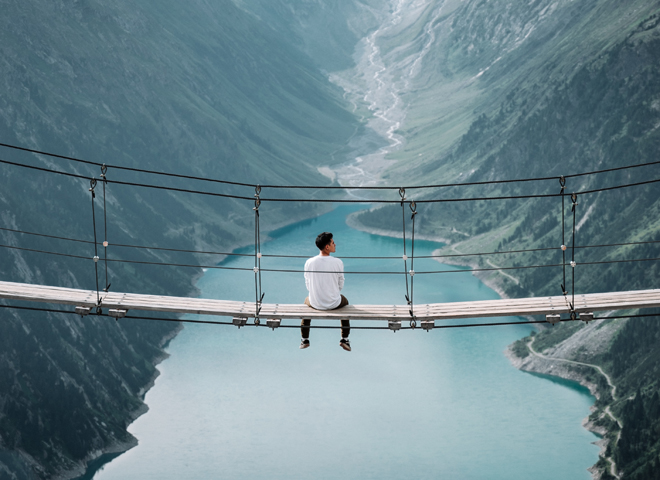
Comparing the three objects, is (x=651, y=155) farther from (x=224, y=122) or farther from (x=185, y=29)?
(x=185, y=29)

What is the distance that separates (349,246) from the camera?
114688mm

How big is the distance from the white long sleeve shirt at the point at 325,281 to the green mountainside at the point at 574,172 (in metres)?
46.0

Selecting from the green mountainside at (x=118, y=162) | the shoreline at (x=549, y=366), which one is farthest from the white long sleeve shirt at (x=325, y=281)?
the shoreline at (x=549, y=366)

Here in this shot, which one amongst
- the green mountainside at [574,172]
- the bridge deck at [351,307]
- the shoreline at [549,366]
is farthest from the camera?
the green mountainside at [574,172]

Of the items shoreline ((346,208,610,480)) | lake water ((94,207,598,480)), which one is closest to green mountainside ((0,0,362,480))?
lake water ((94,207,598,480))

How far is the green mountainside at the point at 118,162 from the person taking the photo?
2511 inches

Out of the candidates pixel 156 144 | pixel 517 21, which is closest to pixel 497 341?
pixel 156 144

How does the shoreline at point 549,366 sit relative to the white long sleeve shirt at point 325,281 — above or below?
below

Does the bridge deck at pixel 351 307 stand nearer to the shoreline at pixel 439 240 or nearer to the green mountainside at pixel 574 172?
the green mountainside at pixel 574 172

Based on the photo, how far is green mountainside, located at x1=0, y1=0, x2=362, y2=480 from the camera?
2511 inches

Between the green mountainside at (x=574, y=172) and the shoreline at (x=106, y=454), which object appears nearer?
the shoreline at (x=106, y=454)

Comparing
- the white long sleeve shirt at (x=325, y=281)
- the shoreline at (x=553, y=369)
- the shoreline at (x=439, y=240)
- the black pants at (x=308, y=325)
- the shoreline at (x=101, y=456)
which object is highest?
the shoreline at (x=439, y=240)

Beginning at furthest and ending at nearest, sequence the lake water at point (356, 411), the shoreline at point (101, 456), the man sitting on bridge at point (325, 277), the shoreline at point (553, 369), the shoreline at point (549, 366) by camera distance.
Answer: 1. the shoreline at point (549, 366)
2. the shoreline at point (553, 369)
3. the shoreline at point (101, 456)
4. the lake water at point (356, 411)
5. the man sitting on bridge at point (325, 277)

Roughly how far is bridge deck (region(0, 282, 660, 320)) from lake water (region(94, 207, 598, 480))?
3850 centimetres
